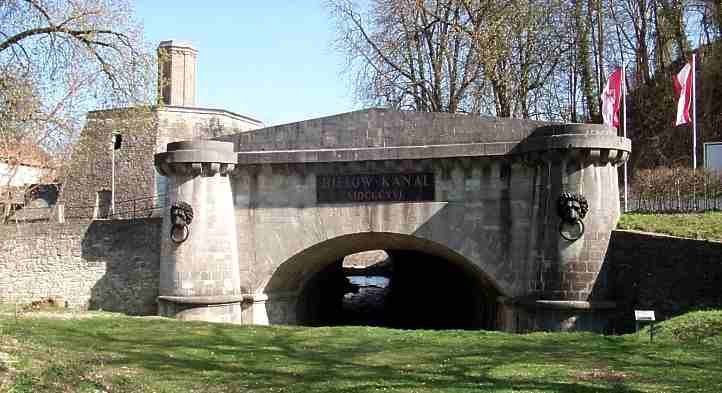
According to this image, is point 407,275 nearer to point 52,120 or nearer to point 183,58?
point 183,58

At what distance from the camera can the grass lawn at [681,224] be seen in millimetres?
16359

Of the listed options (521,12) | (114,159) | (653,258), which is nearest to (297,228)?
(653,258)

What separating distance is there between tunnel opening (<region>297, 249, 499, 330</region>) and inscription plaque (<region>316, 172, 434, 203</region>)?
2.81m

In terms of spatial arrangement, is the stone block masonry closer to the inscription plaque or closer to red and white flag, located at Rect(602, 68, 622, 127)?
the inscription plaque

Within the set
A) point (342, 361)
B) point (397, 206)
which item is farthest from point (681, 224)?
point (342, 361)

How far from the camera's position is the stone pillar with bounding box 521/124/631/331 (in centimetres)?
1659

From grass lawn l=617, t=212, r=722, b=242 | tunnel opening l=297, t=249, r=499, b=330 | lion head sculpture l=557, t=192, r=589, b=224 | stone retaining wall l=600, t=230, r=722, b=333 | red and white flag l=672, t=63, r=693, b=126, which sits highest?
red and white flag l=672, t=63, r=693, b=126

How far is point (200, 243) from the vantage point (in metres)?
19.3

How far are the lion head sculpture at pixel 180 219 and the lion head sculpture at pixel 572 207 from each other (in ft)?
28.9

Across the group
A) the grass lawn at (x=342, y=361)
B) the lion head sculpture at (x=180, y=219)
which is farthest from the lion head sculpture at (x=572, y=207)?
the lion head sculpture at (x=180, y=219)

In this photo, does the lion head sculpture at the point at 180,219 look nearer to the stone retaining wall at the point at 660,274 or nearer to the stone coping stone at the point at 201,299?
the stone coping stone at the point at 201,299

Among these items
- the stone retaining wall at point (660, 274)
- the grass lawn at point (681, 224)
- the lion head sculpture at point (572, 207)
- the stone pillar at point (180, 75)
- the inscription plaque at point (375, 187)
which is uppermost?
the stone pillar at point (180, 75)

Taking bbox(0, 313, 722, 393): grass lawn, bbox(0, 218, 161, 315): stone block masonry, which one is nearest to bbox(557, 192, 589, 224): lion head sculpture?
bbox(0, 313, 722, 393): grass lawn

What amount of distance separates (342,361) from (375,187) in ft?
23.2
